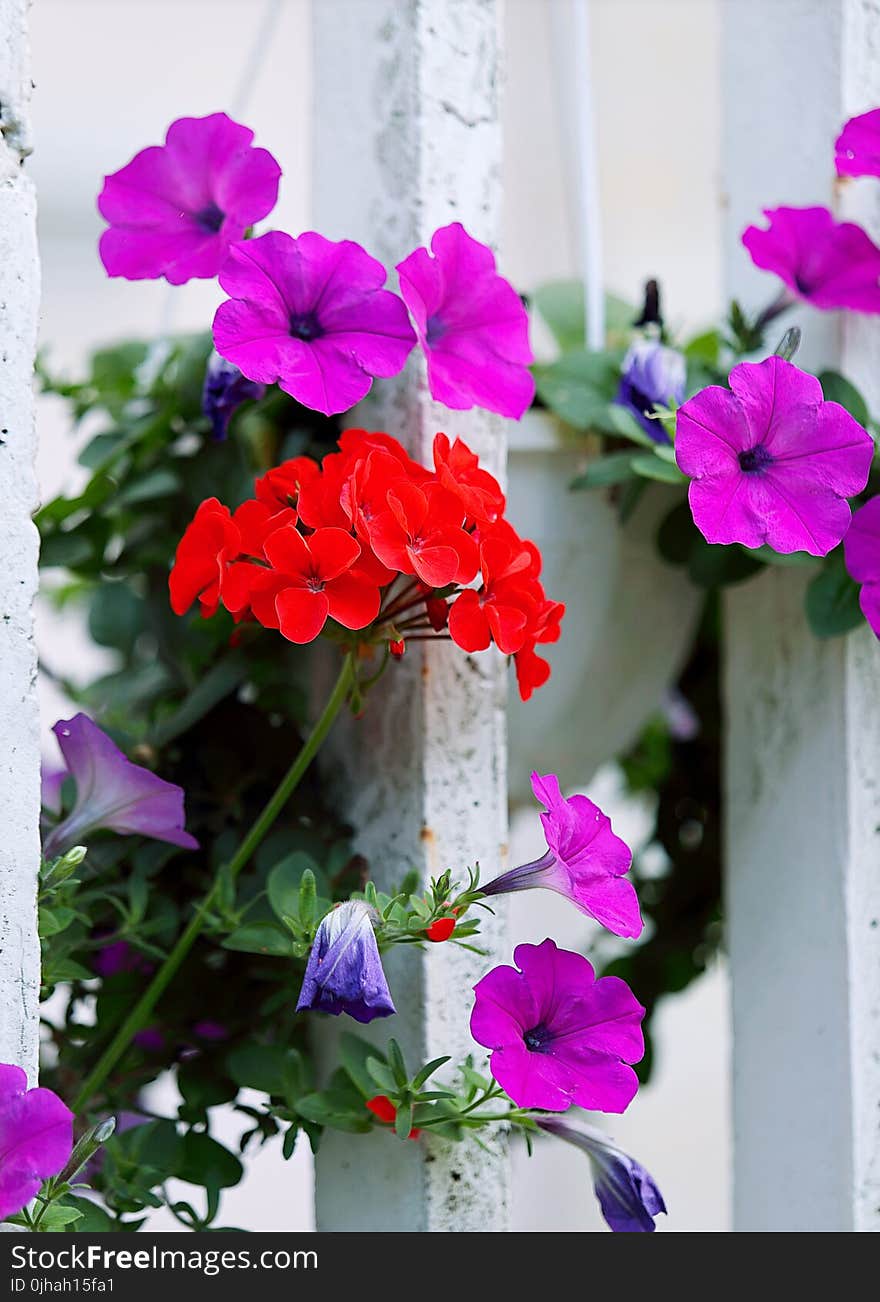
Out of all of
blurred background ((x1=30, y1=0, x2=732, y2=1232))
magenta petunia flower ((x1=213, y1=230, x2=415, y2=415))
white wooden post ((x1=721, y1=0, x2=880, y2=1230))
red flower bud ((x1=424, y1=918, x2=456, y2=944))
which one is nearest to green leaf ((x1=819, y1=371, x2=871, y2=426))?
white wooden post ((x1=721, y1=0, x2=880, y2=1230))

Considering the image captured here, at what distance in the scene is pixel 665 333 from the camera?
71cm

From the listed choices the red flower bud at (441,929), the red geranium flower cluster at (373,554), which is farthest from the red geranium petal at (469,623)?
the red flower bud at (441,929)

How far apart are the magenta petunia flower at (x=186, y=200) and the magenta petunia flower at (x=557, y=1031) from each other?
0.32 meters

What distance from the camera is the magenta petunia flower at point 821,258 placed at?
638 mm

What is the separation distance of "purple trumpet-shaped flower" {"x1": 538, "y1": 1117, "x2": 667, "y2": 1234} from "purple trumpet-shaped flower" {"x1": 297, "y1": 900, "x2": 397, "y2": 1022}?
12 centimetres

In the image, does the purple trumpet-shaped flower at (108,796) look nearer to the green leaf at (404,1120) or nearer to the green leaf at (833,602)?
the green leaf at (404,1120)

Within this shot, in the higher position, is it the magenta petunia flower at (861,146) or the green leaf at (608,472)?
the magenta petunia flower at (861,146)

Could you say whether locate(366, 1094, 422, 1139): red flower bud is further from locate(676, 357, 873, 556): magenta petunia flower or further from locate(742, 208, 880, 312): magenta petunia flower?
locate(742, 208, 880, 312): magenta petunia flower

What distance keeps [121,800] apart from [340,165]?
327 mm

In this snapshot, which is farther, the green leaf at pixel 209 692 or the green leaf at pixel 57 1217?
the green leaf at pixel 209 692

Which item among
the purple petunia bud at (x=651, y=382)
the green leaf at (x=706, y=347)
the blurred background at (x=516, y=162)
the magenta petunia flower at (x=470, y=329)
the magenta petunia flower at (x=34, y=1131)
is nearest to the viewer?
the magenta petunia flower at (x=34, y=1131)

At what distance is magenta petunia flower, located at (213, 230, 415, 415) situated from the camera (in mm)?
524

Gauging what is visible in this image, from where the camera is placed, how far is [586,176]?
0.74 metres
